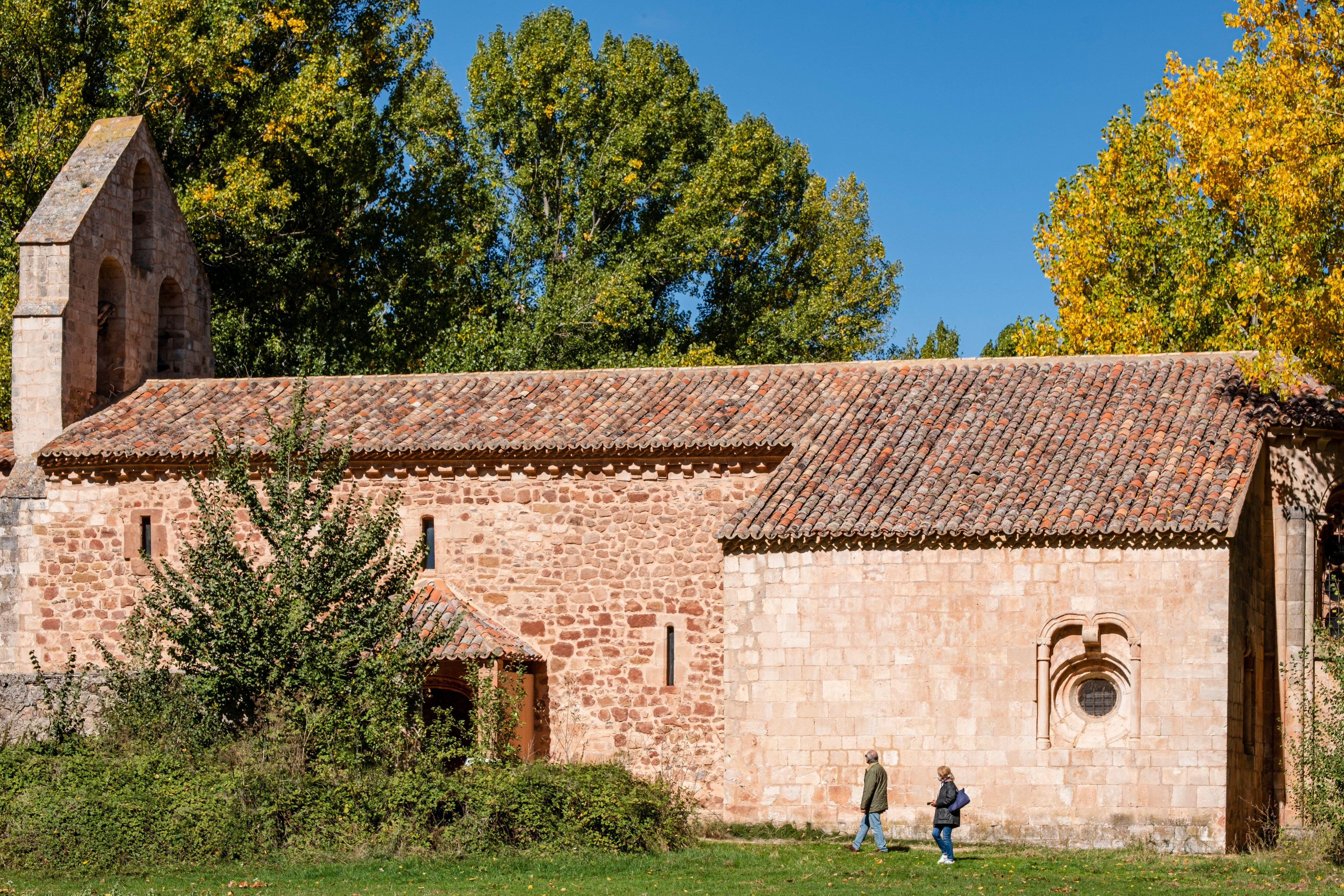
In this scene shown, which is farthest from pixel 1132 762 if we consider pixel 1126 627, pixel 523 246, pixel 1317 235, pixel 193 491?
pixel 523 246

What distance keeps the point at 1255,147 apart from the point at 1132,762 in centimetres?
791

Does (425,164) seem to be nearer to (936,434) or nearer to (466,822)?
(936,434)

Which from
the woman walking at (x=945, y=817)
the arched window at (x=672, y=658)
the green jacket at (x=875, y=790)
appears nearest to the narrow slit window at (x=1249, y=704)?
the woman walking at (x=945, y=817)

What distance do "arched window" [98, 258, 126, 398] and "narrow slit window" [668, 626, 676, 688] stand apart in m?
10.7

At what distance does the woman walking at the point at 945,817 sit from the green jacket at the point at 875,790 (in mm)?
553

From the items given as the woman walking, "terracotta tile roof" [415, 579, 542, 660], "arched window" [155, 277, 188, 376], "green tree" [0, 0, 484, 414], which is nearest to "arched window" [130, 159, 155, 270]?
"arched window" [155, 277, 188, 376]

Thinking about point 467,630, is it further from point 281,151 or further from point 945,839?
point 281,151

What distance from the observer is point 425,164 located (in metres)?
37.8

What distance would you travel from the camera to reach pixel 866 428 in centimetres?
2252

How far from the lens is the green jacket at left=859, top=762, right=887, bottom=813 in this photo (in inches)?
714

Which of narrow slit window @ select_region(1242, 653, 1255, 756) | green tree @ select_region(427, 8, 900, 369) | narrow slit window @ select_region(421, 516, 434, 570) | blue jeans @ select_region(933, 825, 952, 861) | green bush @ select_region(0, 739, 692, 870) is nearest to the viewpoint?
green bush @ select_region(0, 739, 692, 870)

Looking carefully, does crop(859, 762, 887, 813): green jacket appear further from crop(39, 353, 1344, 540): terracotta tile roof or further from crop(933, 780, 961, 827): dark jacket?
crop(39, 353, 1344, 540): terracotta tile roof

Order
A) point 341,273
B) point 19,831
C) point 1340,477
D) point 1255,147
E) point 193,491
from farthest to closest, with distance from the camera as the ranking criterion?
point 341,273
point 1340,477
point 1255,147
point 193,491
point 19,831

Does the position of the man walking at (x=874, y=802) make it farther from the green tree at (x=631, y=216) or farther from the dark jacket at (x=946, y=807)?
the green tree at (x=631, y=216)
